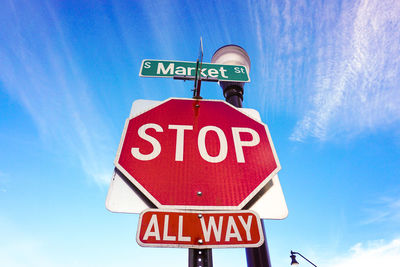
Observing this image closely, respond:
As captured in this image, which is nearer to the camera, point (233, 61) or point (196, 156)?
point (196, 156)

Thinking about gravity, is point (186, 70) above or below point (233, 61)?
below

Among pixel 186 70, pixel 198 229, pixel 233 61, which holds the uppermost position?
pixel 233 61

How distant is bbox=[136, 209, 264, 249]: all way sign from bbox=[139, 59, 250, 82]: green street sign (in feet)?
4.71

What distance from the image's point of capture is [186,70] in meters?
2.14

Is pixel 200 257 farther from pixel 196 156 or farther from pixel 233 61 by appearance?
pixel 233 61

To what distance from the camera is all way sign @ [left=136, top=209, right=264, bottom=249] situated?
3.34 ft

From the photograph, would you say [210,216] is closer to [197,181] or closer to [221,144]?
[197,181]

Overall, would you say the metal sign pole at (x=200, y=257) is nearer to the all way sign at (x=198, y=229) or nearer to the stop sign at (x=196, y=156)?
the all way sign at (x=198, y=229)

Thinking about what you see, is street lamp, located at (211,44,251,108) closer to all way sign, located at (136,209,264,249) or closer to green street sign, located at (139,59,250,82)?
green street sign, located at (139,59,250,82)

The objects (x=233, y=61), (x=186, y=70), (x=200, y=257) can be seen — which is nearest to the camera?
(x=200, y=257)

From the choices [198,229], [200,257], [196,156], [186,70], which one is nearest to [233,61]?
Result: [186,70]

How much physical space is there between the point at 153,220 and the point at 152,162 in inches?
16.8

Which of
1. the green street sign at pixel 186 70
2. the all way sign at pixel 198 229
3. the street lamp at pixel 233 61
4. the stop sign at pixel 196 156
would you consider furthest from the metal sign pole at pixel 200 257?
the street lamp at pixel 233 61

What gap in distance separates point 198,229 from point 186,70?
1.58 m
